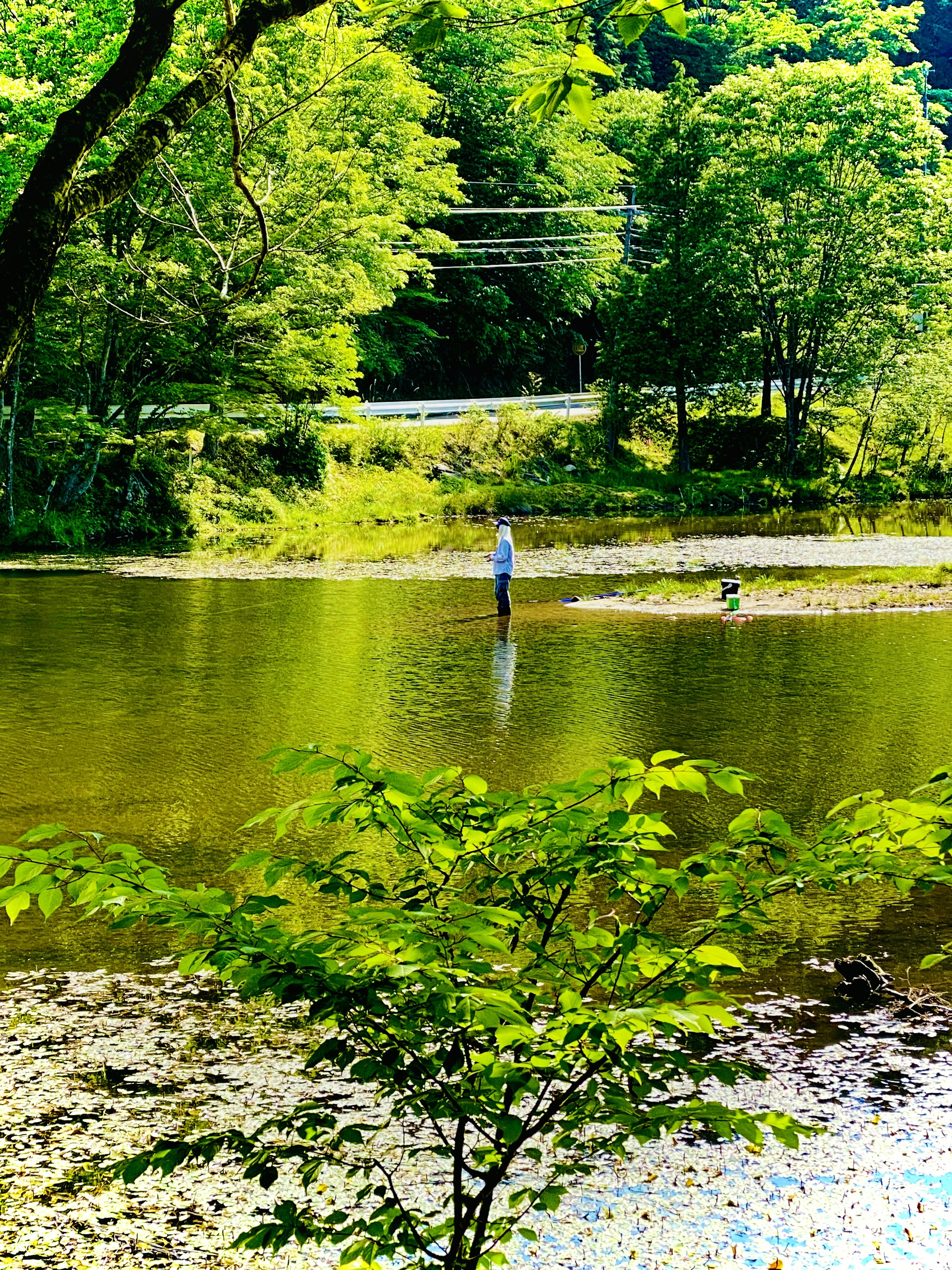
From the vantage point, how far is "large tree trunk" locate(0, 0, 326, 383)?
2.72m

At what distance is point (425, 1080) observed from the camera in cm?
264

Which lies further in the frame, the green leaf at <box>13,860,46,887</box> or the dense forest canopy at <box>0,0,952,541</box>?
the dense forest canopy at <box>0,0,952,541</box>

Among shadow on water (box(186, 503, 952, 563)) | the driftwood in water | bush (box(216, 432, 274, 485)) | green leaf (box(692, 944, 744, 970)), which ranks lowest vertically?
the driftwood in water

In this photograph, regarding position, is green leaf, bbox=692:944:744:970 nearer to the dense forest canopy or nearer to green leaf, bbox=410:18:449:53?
green leaf, bbox=410:18:449:53

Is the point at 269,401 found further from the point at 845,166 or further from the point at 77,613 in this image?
the point at 845,166

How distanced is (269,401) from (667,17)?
101ft

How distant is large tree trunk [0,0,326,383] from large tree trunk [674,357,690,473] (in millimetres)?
43584

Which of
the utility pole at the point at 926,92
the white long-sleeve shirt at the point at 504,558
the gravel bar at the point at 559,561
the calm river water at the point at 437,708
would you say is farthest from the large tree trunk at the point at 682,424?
the white long-sleeve shirt at the point at 504,558

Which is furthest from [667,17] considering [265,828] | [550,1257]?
[265,828]

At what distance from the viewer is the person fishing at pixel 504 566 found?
17.5m

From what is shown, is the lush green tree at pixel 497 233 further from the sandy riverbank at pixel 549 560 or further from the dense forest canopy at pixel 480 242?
the sandy riverbank at pixel 549 560

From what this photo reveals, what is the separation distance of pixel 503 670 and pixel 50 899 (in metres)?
12.6

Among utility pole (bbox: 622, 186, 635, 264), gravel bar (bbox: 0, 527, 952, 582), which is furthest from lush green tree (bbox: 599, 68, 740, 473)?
gravel bar (bbox: 0, 527, 952, 582)

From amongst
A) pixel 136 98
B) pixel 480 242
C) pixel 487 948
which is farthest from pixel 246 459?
pixel 487 948
